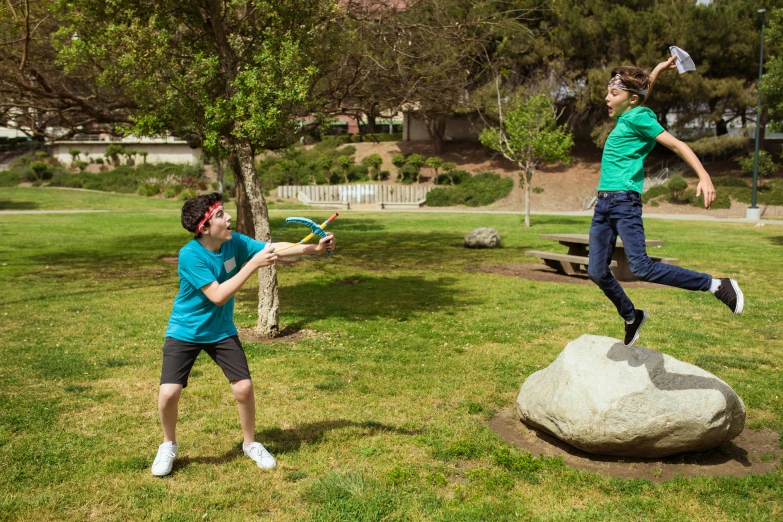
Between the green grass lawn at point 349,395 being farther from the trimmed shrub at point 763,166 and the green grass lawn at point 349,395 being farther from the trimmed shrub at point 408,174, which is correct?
the trimmed shrub at point 408,174

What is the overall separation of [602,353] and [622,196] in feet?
4.38

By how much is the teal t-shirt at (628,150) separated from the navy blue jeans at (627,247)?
0.28 feet

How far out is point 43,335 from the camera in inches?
366

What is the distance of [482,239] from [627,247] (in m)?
14.7

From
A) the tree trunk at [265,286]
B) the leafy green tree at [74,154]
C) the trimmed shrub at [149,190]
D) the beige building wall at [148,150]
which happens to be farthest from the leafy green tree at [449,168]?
the tree trunk at [265,286]

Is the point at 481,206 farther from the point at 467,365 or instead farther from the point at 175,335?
the point at 175,335

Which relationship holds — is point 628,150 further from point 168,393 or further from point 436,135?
point 436,135

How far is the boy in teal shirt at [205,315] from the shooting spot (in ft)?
15.9

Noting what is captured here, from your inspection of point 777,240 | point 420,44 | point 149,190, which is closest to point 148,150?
point 149,190

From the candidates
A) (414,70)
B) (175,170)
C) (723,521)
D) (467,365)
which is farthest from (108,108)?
(175,170)

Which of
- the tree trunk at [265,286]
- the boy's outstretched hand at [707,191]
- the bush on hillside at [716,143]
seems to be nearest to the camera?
the boy's outstretched hand at [707,191]

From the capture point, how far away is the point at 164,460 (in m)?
5.02

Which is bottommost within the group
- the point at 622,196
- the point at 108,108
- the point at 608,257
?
the point at 608,257

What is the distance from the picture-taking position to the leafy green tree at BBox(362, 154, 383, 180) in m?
49.2
